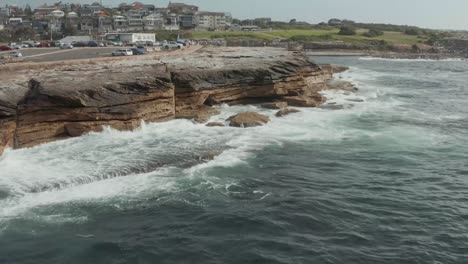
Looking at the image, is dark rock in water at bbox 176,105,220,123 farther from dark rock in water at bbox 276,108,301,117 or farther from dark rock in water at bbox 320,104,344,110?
dark rock in water at bbox 320,104,344,110

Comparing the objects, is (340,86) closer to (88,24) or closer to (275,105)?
(275,105)

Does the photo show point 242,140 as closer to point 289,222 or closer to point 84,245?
point 289,222

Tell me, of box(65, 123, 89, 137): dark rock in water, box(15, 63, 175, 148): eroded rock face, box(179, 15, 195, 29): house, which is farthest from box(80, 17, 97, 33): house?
box(65, 123, 89, 137): dark rock in water

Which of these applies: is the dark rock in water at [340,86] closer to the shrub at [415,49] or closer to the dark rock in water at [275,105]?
the dark rock in water at [275,105]

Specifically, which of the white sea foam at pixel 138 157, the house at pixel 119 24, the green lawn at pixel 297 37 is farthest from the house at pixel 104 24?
the white sea foam at pixel 138 157

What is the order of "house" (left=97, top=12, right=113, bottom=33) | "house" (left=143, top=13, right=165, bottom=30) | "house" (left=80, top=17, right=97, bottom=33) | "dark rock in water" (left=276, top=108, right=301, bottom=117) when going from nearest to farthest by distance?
"dark rock in water" (left=276, top=108, right=301, bottom=117)
"house" (left=80, top=17, right=97, bottom=33)
"house" (left=97, top=12, right=113, bottom=33)
"house" (left=143, top=13, right=165, bottom=30)

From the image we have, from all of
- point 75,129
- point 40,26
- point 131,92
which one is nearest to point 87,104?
point 75,129
